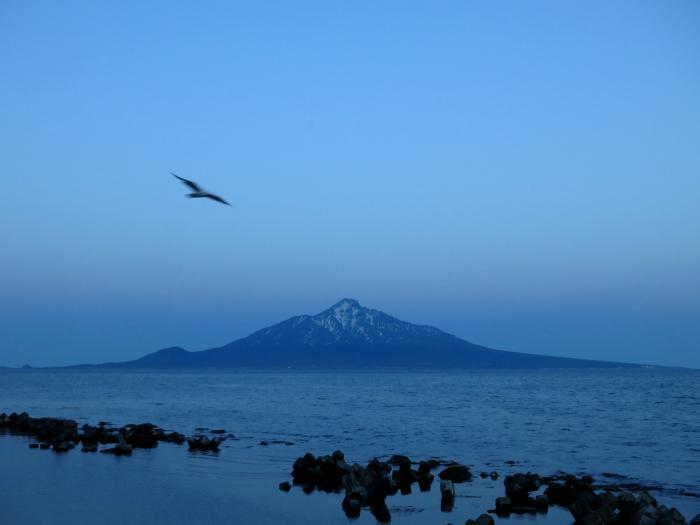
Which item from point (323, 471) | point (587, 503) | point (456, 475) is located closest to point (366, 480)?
point (323, 471)

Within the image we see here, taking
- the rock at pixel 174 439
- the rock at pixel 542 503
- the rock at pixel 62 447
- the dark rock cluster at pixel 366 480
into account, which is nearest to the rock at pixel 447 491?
the dark rock cluster at pixel 366 480

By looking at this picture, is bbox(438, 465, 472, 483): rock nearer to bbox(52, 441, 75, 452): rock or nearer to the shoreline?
the shoreline

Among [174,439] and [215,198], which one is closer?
[215,198]

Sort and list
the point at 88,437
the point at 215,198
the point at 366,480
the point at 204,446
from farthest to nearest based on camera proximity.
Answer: the point at 88,437 < the point at 204,446 < the point at 366,480 < the point at 215,198

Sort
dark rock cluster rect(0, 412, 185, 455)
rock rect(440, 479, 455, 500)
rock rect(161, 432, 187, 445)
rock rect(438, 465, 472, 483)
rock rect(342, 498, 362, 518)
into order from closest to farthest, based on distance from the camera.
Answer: rock rect(342, 498, 362, 518)
rock rect(440, 479, 455, 500)
rock rect(438, 465, 472, 483)
dark rock cluster rect(0, 412, 185, 455)
rock rect(161, 432, 187, 445)

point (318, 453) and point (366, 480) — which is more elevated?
point (366, 480)

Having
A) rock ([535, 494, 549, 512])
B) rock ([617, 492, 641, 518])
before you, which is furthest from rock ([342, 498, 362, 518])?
rock ([617, 492, 641, 518])

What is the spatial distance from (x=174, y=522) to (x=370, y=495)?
16.7 ft

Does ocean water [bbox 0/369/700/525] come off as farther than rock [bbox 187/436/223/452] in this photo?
No

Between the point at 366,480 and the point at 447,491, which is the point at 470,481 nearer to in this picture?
the point at 447,491

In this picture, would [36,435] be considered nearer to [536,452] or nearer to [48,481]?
[48,481]

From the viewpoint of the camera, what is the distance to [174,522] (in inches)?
685

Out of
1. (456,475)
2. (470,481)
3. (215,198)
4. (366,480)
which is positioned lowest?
(470,481)

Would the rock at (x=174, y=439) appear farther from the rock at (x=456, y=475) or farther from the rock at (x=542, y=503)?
the rock at (x=542, y=503)
